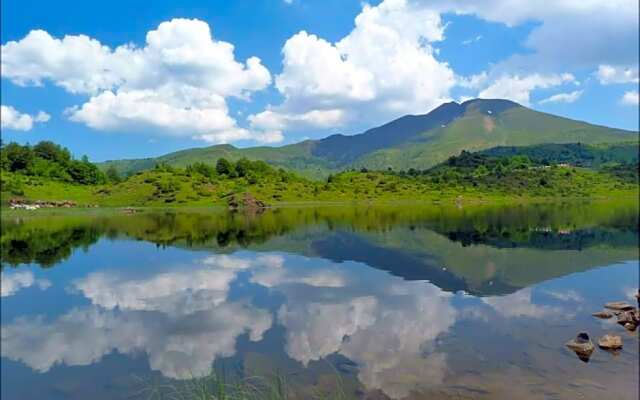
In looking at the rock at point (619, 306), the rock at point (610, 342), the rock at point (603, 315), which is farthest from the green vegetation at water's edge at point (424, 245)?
the rock at point (610, 342)

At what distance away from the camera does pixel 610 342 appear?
2314 centimetres

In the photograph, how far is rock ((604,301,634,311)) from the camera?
29.6 m

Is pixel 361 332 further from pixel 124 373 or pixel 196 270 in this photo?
pixel 196 270

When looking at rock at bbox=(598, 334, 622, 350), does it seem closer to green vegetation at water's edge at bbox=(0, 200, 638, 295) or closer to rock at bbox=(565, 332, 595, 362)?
rock at bbox=(565, 332, 595, 362)

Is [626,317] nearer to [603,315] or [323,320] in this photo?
[603,315]

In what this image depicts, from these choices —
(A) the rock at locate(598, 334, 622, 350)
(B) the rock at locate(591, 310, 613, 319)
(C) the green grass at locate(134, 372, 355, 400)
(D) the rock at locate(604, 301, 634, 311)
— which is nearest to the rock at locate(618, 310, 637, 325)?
(B) the rock at locate(591, 310, 613, 319)

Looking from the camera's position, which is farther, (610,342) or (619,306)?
(619,306)

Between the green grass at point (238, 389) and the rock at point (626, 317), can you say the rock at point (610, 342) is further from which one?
the green grass at point (238, 389)

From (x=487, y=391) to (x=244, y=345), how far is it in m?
11.6

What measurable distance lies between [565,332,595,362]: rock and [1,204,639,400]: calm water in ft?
1.21

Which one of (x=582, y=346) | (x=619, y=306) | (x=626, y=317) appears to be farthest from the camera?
(x=619, y=306)

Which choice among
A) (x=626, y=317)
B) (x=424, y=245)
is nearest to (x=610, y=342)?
(x=626, y=317)

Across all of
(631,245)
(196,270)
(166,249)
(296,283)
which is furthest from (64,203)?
(631,245)

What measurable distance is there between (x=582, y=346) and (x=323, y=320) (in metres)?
13.5
